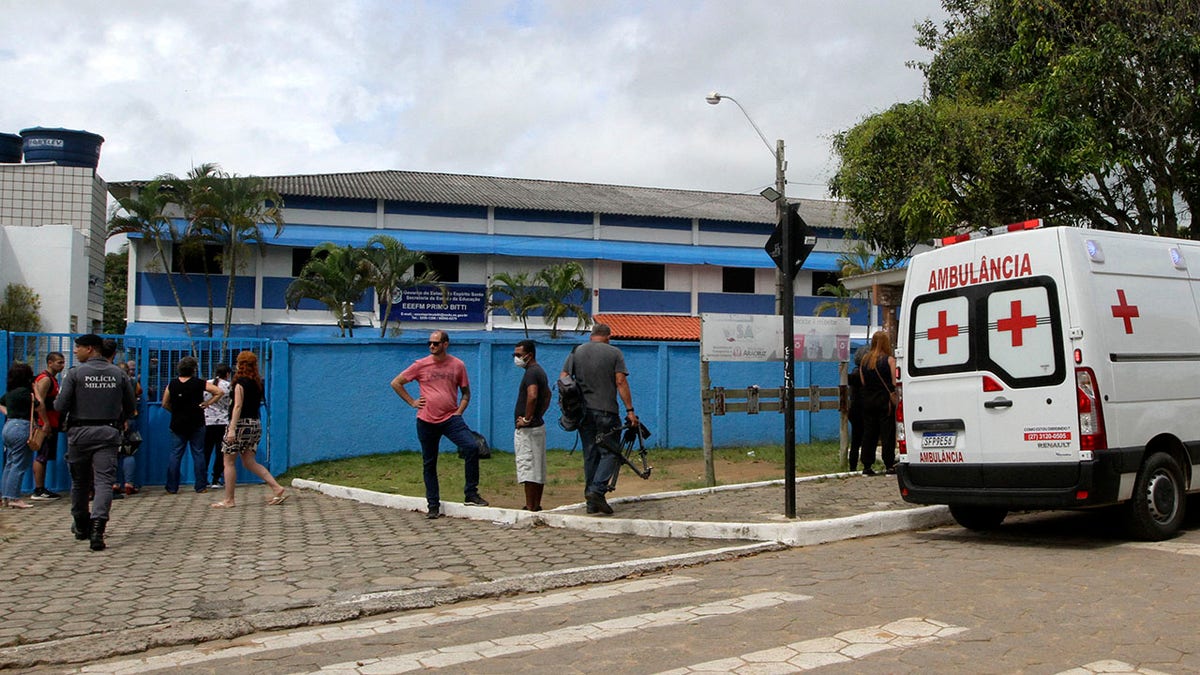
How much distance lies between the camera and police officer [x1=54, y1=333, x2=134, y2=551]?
8.15 metres

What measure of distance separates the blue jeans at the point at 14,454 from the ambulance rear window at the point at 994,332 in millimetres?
8999

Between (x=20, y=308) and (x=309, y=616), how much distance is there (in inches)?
809

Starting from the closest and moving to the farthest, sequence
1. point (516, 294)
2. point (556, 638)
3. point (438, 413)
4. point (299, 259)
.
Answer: point (556, 638) < point (438, 413) < point (516, 294) < point (299, 259)

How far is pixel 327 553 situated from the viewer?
26.0 ft

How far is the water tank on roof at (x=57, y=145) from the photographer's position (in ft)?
92.4

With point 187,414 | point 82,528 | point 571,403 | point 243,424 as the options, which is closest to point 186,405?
point 187,414

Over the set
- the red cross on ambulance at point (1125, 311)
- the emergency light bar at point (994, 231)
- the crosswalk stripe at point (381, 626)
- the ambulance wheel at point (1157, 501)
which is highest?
the emergency light bar at point (994, 231)

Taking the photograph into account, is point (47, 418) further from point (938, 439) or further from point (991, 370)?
point (991, 370)

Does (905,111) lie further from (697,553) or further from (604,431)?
(697,553)

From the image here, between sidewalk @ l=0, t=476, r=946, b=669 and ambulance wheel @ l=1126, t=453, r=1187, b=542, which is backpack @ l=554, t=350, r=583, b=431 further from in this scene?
ambulance wheel @ l=1126, t=453, r=1187, b=542

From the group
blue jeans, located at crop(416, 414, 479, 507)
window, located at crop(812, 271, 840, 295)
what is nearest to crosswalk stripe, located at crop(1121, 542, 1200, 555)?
blue jeans, located at crop(416, 414, 479, 507)

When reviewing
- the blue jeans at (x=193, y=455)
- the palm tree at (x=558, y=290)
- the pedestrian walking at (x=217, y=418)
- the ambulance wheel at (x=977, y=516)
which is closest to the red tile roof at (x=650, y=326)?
the palm tree at (x=558, y=290)

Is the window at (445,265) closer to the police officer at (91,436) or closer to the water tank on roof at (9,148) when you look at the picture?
the water tank on roof at (9,148)

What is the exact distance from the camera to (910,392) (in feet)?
27.7
